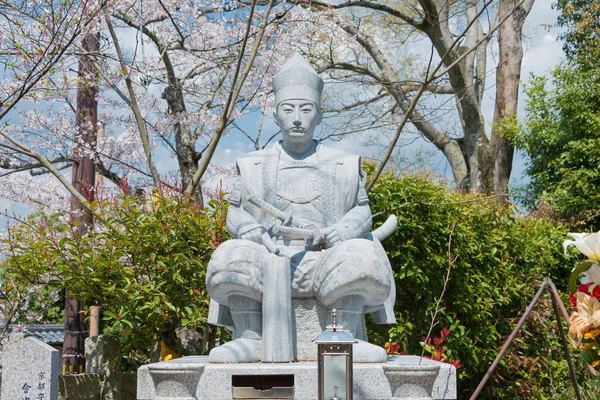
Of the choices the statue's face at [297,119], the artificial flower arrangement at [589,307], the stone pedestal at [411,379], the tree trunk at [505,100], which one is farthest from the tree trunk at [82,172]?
the tree trunk at [505,100]

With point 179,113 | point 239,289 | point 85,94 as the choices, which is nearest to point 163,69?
point 179,113

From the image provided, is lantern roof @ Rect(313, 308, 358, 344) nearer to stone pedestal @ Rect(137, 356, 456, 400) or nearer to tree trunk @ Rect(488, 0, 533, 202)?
stone pedestal @ Rect(137, 356, 456, 400)

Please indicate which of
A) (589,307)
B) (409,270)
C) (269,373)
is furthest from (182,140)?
(589,307)

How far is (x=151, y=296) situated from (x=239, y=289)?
2050 millimetres

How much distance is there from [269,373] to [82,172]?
14.1 feet

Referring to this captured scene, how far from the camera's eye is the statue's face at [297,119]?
5023mm

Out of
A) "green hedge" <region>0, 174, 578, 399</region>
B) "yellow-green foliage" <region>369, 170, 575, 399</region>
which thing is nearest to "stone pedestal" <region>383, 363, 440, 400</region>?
"green hedge" <region>0, 174, 578, 399</region>

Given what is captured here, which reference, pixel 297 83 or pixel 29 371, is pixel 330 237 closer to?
pixel 297 83

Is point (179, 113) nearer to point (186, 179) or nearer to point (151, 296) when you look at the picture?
point (186, 179)

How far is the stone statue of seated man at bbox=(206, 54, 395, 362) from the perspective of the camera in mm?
4449

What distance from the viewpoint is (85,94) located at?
779 centimetres

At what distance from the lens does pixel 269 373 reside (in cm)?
422

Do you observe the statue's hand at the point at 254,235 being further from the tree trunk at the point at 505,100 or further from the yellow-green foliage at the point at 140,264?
the tree trunk at the point at 505,100

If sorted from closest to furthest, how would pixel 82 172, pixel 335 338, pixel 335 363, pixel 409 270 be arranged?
pixel 335 338, pixel 335 363, pixel 409 270, pixel 82 172
